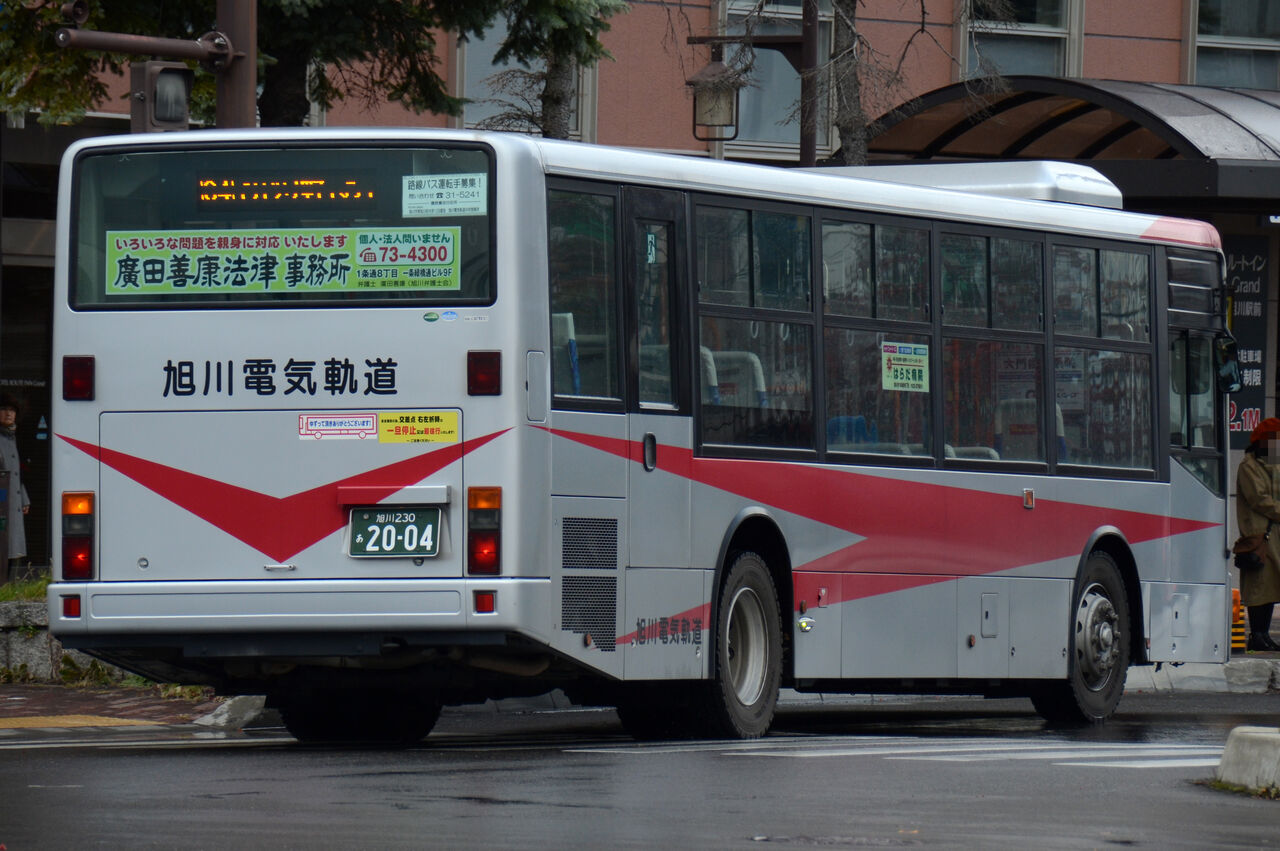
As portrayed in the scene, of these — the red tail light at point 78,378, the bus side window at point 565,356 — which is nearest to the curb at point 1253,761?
the bus side window at point 565,356

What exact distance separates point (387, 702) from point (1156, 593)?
17.4ft

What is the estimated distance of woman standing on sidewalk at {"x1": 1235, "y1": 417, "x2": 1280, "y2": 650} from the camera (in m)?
19.8

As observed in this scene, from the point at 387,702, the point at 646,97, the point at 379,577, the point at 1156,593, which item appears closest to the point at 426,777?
the point at 379,577

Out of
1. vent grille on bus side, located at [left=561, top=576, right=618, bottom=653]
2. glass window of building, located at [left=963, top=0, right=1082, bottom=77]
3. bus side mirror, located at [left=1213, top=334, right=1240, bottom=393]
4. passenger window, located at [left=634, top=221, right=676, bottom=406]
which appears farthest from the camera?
glass window of building, located at [left=963, top=0, right=1082, bottom=77]

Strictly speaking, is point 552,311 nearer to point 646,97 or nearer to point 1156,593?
point 1156,593

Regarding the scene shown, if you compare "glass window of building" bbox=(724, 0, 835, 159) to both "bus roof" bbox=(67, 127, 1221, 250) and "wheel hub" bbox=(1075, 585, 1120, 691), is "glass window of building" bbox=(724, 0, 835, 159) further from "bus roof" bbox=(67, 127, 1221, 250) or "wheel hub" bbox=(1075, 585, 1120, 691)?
"wheel hub" bbox=(1075, 585, 1120, 691)

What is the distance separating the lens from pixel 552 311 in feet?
36.1

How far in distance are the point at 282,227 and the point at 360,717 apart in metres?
2.85

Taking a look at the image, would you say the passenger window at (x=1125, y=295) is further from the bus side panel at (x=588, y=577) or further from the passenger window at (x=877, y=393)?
the bus side panel at (x=588, y=577)

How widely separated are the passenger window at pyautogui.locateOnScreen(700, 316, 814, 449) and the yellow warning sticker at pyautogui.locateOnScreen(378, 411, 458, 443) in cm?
159

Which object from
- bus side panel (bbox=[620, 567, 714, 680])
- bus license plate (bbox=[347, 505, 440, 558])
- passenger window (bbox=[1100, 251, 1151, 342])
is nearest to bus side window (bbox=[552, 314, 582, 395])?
bus license plate (bbox=[347, 505, 440, 558])

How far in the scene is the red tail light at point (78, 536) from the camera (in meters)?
11.2

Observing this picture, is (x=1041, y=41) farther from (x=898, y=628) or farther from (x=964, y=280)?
(x=898, y=628)

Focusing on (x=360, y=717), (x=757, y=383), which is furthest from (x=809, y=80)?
(x=360, y=717)
